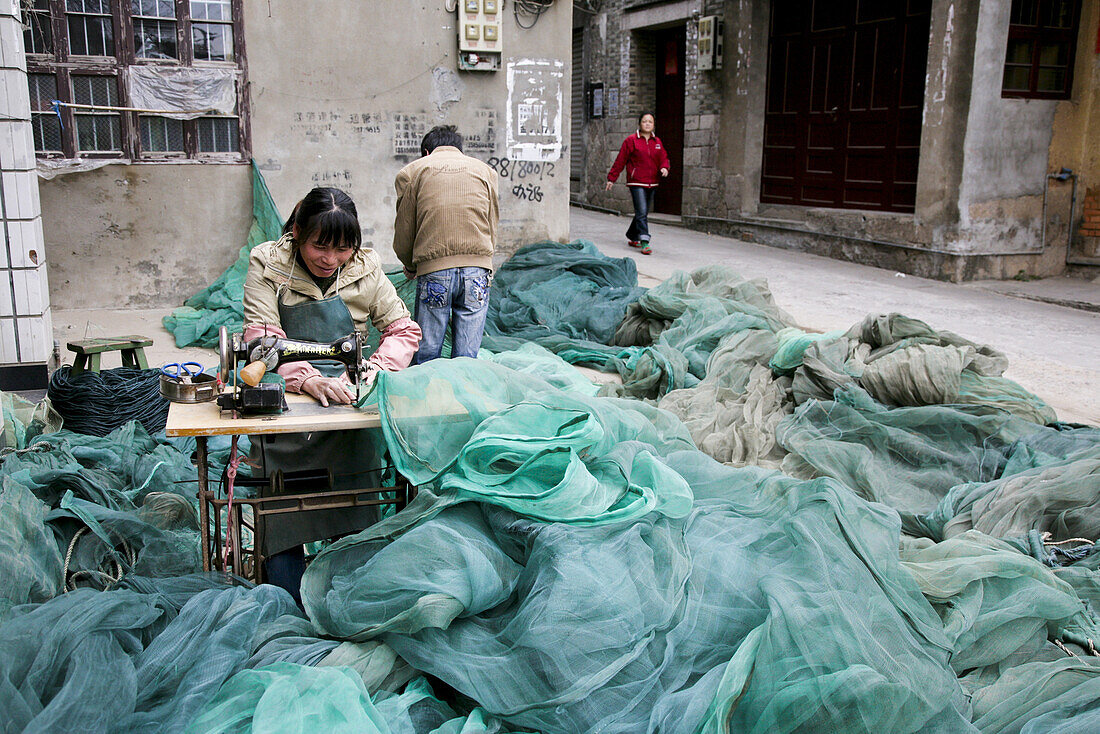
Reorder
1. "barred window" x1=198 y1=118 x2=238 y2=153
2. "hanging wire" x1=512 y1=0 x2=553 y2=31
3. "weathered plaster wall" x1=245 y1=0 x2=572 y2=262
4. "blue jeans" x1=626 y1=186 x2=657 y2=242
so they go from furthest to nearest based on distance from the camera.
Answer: "blue jeans" x1=626 y1=186 x2=657 y2=242 → "hanging wire" x1=512 y1=0 x2=553 y2=31 → "weathered plaster wall" x1=245 y1=0 x2=572 y2=262 → "barred window" x1=198 y1=118 x2=238 y2=153

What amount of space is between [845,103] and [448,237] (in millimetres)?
8820

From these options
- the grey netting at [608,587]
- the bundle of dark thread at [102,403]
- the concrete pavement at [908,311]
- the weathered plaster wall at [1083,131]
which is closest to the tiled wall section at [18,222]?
the bundle of dark thread at [102,403]

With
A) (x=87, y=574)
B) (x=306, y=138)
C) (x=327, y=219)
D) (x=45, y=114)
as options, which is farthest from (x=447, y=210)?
(x=45, y=114)

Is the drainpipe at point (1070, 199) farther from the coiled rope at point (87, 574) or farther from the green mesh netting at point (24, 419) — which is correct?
the coiled rope at point (87, 574)

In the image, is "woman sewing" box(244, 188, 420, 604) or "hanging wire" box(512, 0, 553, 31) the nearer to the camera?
"woman sewing" box(244, 188, 420, 604)

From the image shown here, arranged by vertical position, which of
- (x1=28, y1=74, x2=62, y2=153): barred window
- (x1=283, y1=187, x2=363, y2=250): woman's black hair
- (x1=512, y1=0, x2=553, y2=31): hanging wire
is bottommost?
(x1=283, y1=187, x2=363, y2=250): woman's black hair

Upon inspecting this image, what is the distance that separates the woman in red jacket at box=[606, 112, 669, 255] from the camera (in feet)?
39.7

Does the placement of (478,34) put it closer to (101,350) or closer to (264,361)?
(101,350)

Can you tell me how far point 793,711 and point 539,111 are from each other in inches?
323

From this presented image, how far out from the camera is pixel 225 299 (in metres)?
8.27

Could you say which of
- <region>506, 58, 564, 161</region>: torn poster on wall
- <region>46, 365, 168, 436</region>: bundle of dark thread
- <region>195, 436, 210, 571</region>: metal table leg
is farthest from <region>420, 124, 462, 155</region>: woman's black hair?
<region>506, 58, 564, 161</region>: torn poster on wall

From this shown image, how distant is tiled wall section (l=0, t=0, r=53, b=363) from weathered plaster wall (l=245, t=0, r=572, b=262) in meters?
3.42

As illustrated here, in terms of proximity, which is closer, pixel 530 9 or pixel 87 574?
pixel 87 574

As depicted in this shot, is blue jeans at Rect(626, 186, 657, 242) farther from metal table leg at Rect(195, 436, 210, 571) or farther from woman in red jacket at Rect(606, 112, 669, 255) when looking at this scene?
metal table leg at Rect(195, 436, 210, 571)
